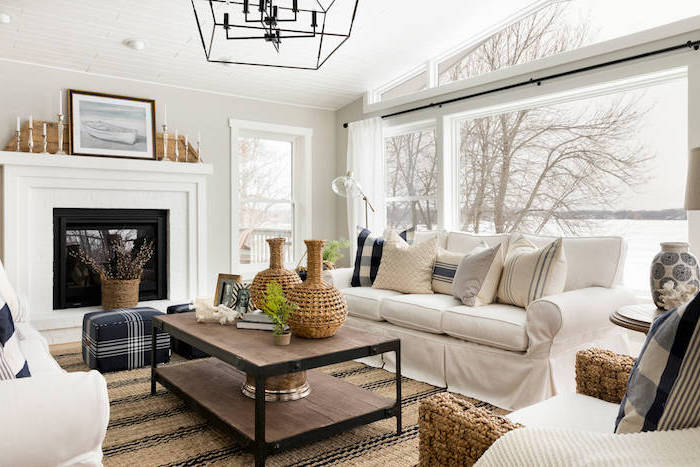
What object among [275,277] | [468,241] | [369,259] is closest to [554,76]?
[468,241]

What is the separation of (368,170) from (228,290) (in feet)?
8.37

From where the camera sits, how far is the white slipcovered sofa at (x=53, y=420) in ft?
3.47

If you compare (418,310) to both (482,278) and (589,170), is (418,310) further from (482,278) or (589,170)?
(589,170)

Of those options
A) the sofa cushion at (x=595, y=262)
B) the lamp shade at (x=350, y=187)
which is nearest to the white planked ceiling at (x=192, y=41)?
the lamp shade at (x=350, y=187)

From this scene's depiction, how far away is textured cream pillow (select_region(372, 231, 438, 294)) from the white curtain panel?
4.71 ft

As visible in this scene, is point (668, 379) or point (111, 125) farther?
point (111, 125)

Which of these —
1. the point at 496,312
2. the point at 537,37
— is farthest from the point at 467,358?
the point at 537,37

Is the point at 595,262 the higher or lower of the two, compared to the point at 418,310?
higher

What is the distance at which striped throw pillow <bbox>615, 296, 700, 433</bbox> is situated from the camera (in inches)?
35.3

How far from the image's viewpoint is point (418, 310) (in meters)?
3.27

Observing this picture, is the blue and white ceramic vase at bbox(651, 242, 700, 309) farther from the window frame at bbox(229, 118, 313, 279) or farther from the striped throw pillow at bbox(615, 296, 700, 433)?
the window frame at bbox(229, 118, 313, 279)

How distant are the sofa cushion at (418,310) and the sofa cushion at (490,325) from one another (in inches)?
3.0

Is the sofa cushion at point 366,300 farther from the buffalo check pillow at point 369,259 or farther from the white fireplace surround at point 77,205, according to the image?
the white fireplace surround at point 77,205

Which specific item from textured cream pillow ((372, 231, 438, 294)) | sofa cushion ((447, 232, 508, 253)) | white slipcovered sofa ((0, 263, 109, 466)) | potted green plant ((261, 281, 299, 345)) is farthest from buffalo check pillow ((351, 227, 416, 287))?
white slipcovered sofa ((0, 263, 109, 466))
